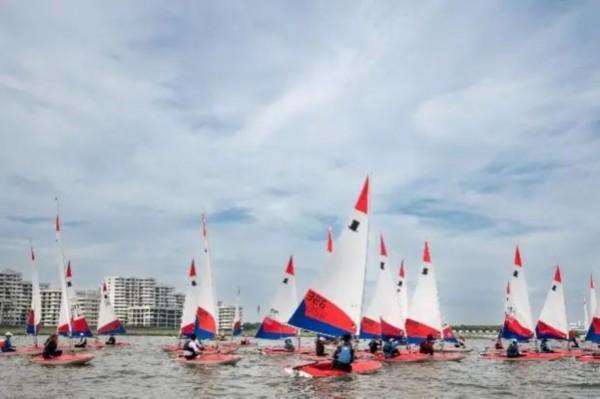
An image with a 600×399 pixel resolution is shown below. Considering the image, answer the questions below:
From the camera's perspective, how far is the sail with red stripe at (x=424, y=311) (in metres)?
45.9

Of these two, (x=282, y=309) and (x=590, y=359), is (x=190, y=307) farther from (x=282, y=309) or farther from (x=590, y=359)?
(x=590, y=359)

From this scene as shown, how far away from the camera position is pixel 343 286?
28.0 metres

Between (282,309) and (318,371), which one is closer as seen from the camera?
(318,371)

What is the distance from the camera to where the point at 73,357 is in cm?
3669

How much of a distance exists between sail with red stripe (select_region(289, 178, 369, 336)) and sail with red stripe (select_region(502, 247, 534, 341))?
2571 cm

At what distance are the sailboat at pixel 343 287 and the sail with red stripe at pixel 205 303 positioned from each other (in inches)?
609

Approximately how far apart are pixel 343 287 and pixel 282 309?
26.4m

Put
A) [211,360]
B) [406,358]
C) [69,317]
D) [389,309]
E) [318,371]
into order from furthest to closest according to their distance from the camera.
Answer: [389,309] → [69,317] → [406,358] → [211,360] → [318,371]

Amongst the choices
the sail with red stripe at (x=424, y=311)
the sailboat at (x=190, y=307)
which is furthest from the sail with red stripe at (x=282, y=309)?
the sail with red stripe at (x=424, y=311)

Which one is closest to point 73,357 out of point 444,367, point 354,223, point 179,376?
point 179,376

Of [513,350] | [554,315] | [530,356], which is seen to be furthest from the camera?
[554,315]

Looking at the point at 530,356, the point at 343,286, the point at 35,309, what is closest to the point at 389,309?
the point at 530,356

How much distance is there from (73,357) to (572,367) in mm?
31210

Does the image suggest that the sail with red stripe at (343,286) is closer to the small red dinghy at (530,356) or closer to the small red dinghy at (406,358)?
the small red dinghy at (406,358)
